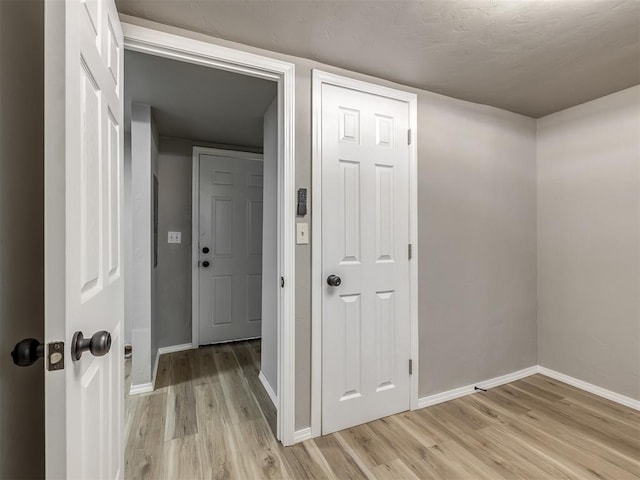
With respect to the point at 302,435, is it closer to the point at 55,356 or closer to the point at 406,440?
the point at 406,440

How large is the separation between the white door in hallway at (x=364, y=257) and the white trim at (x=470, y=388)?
184 mm

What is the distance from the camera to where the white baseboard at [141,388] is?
2.37 m

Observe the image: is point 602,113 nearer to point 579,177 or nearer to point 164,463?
point 579,177

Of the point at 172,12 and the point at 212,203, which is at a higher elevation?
the point at 172,12

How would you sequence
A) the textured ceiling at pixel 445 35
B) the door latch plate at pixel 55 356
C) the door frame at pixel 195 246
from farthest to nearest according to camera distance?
the door frame at pixel 195 246, the textured ceiling at pixel 445 35, the door latch plate at pixel 55 356

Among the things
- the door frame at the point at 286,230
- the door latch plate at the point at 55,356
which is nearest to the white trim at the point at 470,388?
the door frame at the point at 286,230

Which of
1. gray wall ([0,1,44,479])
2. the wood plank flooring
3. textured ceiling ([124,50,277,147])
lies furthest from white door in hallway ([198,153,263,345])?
gray wall ([0,1,44,479])

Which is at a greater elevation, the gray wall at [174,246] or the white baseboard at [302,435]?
the gray wall at [174,246]

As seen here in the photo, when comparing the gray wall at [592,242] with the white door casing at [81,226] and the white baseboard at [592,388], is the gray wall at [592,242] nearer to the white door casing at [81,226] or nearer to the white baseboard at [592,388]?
the white baseboard at [592,388]

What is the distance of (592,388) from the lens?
2393mm

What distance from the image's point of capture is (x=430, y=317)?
2232 mm

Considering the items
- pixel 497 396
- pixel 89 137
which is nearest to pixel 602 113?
pixel 497 396

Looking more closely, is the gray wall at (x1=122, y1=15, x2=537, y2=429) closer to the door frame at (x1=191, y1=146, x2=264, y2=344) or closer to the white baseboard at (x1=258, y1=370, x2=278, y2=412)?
the white baseboard at (x1=258, y1=370, x2=278, y2=412)

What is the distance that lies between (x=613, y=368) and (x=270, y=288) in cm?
257
